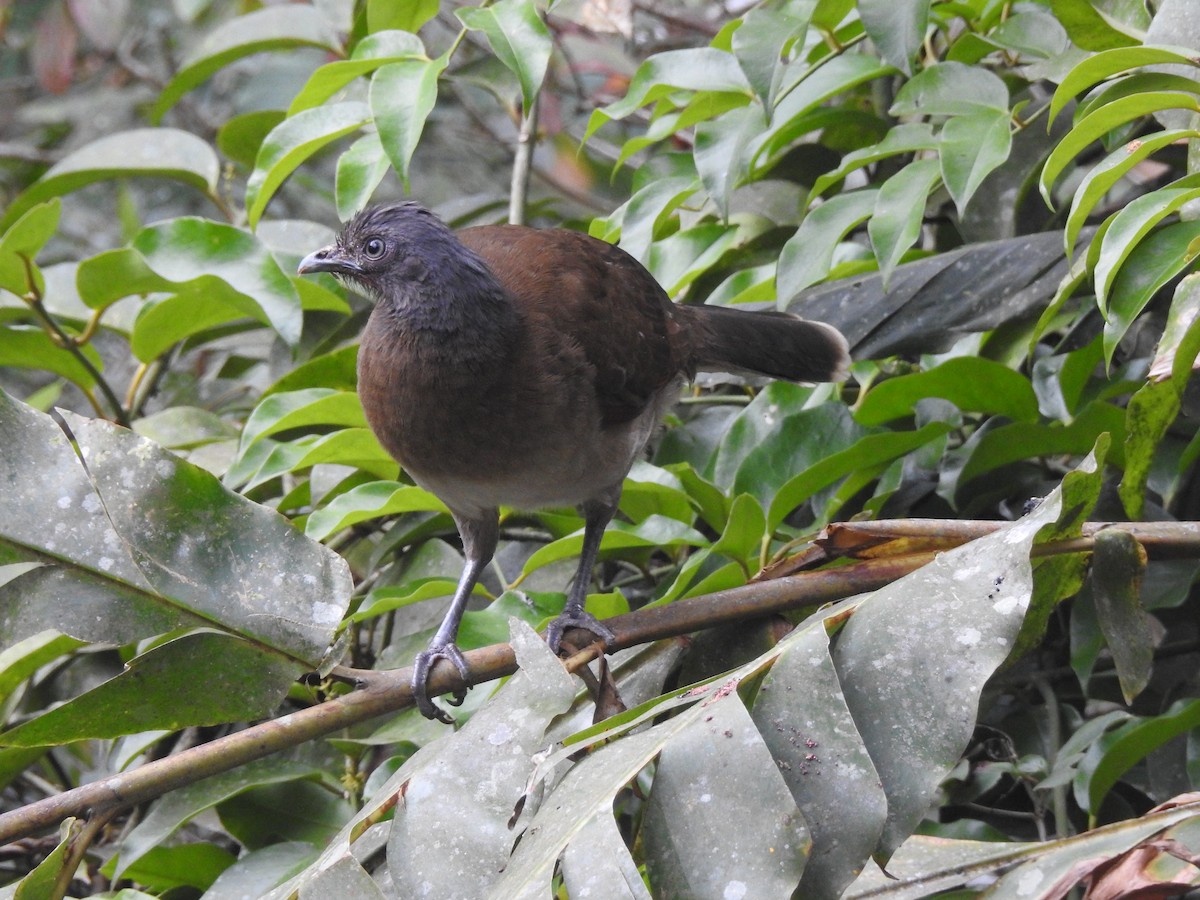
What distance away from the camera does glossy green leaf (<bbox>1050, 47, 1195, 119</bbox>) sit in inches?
77.7

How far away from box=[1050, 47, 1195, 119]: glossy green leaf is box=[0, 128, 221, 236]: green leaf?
94.7 inches

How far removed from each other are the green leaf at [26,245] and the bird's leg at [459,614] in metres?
1.11

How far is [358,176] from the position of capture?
2.91 meters

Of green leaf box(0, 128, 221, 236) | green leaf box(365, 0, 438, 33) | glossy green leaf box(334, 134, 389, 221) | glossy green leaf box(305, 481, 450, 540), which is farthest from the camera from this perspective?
green leaf box(0, 128, 221, 236)

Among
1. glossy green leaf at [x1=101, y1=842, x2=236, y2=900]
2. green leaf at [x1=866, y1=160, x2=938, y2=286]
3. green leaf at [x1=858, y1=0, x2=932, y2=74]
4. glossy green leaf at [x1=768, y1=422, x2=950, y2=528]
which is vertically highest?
green leaf at [x1=858, y1=0, x2=932, y2=74]

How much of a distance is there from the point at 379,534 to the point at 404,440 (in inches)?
19.0

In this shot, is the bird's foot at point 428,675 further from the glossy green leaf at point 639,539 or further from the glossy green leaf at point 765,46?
the glossy green leaf at point 765,46

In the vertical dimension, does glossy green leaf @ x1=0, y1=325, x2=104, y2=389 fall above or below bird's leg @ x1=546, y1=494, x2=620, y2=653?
above

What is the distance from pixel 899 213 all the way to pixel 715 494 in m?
0.68

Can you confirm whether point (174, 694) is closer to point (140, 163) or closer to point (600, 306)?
point (600, 306)

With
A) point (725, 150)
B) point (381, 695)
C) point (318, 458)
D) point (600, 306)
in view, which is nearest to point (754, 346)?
point (600, 306)

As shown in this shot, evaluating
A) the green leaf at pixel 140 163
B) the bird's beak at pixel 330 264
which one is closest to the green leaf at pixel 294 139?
the bird's beak at pixel 330 264

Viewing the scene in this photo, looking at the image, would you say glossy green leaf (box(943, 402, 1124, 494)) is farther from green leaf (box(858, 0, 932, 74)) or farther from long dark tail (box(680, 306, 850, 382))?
green leaf (box(858, 0, 932, 74))

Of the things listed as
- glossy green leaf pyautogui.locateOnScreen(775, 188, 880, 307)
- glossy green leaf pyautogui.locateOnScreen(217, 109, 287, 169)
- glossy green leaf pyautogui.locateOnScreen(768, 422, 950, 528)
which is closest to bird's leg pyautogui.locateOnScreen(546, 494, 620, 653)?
glossy green leaf pyautogui.locateOnScreen(768, 422, 950, 528)
